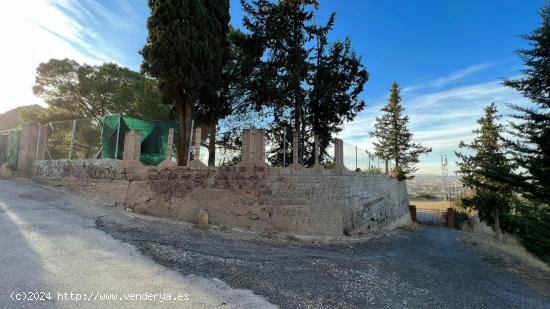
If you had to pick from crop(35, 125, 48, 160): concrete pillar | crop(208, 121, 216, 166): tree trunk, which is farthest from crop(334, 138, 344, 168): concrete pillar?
crop(35, 125, 48, 160): concrete pillar

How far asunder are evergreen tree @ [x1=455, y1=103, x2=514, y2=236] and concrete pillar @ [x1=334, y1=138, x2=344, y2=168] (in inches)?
560

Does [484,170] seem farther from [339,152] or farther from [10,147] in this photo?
[10,147]

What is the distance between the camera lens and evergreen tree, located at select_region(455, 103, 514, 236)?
20.0 metres

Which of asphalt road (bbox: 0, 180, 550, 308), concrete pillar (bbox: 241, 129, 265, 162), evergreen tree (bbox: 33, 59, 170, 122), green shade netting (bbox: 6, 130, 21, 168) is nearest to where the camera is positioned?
asphalt road (bbox: 0, 180, 550, 308)

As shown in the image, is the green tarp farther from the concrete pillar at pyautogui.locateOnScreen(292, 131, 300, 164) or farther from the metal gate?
the metal gate

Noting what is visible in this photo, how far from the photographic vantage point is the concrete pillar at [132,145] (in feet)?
28.4

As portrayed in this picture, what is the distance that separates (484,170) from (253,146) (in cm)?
1905

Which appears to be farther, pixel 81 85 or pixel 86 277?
pixel 81 85

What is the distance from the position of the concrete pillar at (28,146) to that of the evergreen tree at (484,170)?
84.5 ft

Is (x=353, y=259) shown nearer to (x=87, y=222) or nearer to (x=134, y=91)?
(x=87, y=222)

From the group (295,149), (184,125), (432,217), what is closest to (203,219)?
(295,149)

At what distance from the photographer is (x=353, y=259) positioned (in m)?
6.05

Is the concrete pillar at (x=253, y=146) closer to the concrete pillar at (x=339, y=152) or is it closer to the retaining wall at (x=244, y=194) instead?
the retaining wall at (x=244, y=194)

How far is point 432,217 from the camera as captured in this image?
26031 mm
